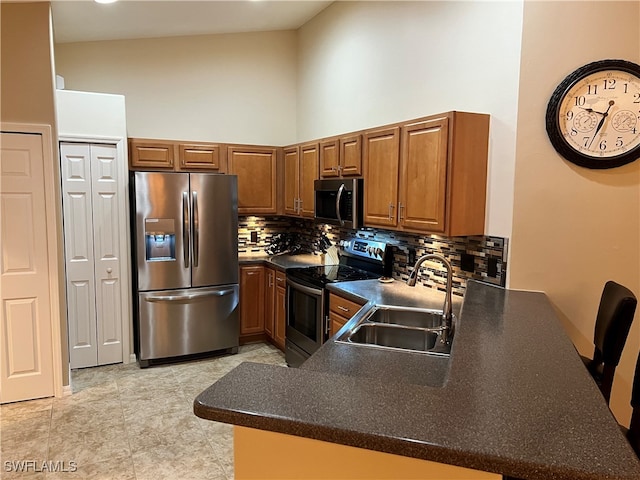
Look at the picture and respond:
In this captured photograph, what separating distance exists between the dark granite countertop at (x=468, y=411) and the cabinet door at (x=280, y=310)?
8.52 ft

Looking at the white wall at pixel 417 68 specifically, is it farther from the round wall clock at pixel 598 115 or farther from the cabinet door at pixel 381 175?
the cabinet door at pixel 381 175

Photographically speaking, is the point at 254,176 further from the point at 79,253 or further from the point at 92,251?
the point at 79,253

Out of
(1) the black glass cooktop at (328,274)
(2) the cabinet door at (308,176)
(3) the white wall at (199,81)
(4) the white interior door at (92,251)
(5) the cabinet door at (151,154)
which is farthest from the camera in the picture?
(3) the white wall at (199,81)

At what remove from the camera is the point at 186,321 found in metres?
4.15

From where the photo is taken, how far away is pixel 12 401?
3332 millimetres

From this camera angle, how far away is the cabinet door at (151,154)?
4.23 metres

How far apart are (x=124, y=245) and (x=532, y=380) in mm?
3704

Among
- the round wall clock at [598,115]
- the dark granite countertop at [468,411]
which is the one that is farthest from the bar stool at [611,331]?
the round wall clock at [598,115]

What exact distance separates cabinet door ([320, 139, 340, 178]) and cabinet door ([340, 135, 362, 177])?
0.24 ft

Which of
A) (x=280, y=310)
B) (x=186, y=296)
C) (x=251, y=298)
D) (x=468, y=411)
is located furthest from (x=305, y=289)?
(x=468, y=411)

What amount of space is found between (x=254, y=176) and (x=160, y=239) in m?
1.25

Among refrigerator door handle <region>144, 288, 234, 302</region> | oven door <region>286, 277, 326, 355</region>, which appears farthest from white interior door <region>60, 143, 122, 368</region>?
oven door <region>286, 277, 326, 355</region>

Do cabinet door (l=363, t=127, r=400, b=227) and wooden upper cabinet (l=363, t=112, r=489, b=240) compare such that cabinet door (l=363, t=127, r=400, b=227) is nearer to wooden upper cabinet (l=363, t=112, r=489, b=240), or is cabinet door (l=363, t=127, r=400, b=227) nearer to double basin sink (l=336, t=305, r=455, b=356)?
wooden upper cabinet (l=363, t=112, r=489, b=240)

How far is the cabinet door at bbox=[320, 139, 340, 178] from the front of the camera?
3.73 meters
